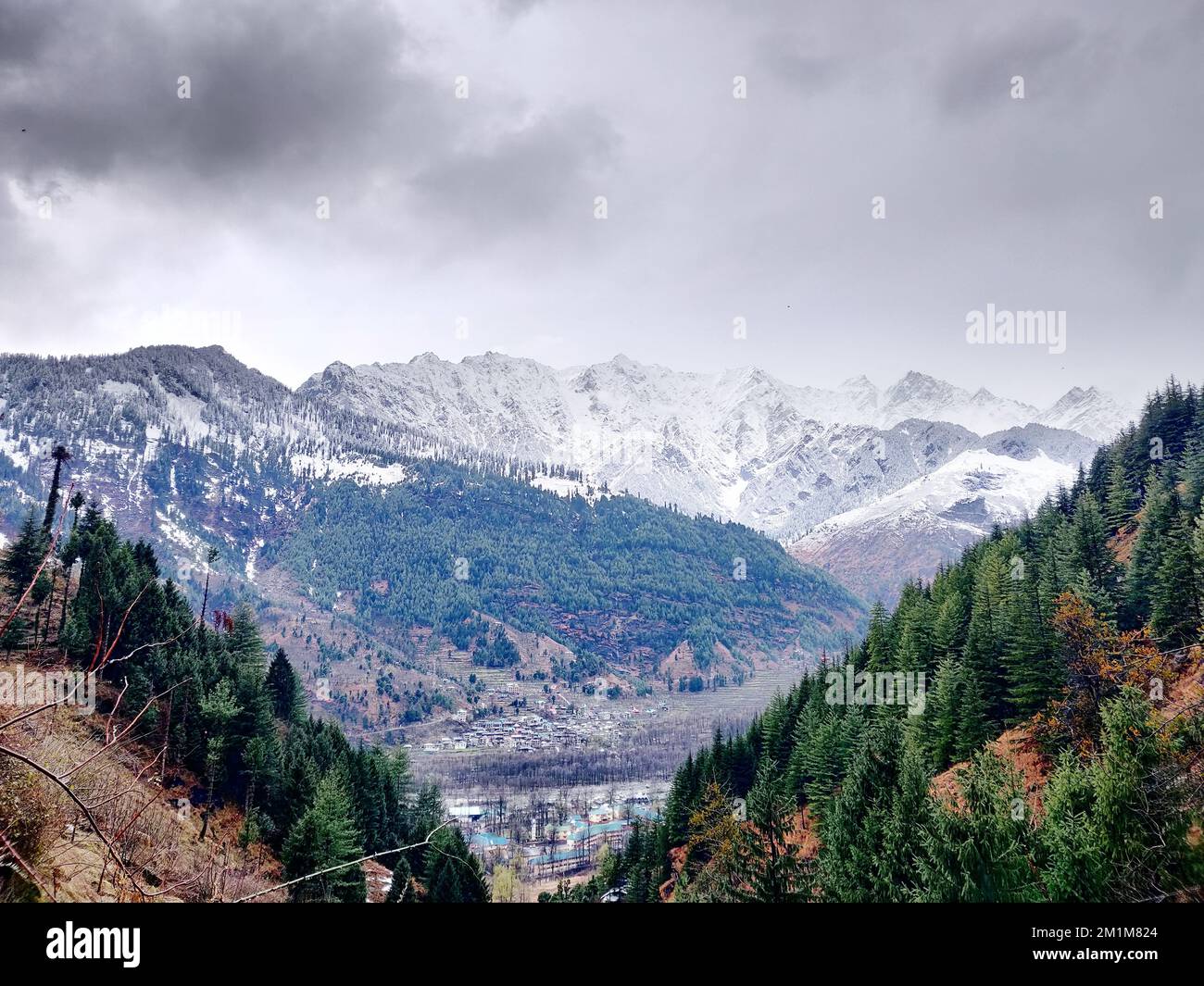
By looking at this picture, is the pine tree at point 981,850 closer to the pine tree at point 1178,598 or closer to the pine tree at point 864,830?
the pine tree at point 864,830

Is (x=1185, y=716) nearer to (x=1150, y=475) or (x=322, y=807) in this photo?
(x=322, y=807)

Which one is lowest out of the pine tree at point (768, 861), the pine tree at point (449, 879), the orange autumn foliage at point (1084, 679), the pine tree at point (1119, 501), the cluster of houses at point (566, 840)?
the cluster of houses at point (566, 840)

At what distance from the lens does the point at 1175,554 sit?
36.3 meters

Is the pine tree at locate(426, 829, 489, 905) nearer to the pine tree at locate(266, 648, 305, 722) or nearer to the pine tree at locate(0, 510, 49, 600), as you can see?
the pine tree at locate(266, 648, 305, 722)

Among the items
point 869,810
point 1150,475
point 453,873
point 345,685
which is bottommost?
point 345,685

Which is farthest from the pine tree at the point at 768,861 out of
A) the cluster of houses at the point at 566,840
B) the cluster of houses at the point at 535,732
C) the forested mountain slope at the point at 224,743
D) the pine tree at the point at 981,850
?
the cluster of houses at the point at 535,732

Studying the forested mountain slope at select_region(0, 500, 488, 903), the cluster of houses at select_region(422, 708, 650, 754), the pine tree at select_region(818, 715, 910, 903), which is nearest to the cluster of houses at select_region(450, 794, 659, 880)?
the forested mountain slope at select_region(0, 500, 488, 903)

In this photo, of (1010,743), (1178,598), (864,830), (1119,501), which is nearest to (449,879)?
(864,830)

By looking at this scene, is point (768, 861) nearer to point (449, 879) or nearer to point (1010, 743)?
point (1010, 743)

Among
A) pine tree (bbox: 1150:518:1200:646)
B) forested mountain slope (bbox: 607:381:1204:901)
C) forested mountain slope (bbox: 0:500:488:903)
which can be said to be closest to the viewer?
forested mountain slope (bbox: 607:381:1204:901)

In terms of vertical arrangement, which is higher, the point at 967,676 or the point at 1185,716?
the point at 1185,716

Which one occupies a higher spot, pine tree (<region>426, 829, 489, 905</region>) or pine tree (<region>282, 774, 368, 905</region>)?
pine tree (<region>282, 774, 368, 905</region>)
